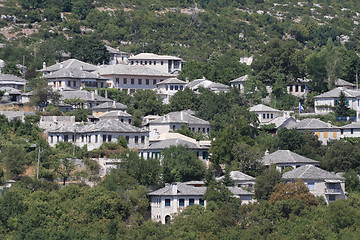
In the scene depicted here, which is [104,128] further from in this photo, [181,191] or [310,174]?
[310,174]

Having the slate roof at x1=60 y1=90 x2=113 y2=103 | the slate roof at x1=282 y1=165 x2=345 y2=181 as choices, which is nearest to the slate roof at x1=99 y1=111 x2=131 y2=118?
the slate roof at x1=60 y1=90 x2=113 y2=103

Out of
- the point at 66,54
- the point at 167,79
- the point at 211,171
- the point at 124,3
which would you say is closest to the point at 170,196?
the point at 211,171

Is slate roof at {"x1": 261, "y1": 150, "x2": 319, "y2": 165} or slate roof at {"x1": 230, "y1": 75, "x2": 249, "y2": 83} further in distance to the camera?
slate roof at {"x1": 230, "y1": 75, "x2": 249, "y2": 83}

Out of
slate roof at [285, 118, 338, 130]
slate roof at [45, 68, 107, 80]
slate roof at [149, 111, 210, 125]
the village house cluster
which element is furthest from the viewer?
slate roof at [45, 68, 107, 80]

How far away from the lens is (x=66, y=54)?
405 feet

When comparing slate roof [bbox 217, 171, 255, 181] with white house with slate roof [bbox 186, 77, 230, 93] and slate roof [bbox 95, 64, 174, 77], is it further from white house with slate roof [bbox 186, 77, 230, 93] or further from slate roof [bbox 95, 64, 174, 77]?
slate roof [bbox 95, 64, 174, 77]

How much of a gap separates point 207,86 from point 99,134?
25320 mm

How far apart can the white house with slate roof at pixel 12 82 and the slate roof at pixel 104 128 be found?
1786cm

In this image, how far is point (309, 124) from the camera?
90.8 meters

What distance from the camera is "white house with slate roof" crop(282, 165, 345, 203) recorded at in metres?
76.4

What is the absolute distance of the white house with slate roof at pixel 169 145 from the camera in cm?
8018

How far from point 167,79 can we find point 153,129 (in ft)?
64.9

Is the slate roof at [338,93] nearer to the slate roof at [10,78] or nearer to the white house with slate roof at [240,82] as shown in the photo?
the white house with slate roof at [240,82]

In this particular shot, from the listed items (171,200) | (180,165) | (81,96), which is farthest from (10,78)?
(171,200)
